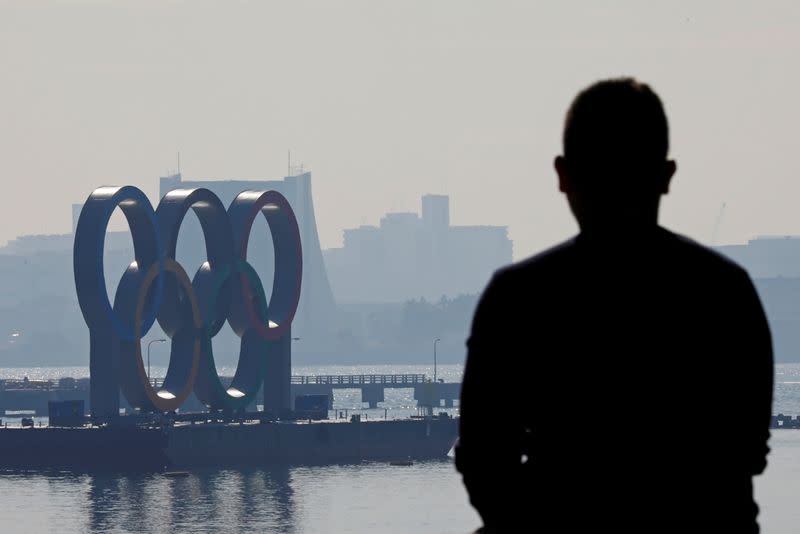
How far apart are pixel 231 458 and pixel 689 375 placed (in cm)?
13503

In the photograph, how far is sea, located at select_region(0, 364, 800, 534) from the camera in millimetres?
105250

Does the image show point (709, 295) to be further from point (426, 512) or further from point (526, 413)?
point (426, 512)

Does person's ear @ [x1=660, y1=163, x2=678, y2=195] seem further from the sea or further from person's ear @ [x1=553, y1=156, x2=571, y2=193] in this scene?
the sea

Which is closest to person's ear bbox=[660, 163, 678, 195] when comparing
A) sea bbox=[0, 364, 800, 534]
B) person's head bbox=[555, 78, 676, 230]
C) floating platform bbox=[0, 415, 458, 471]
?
person's head bbox=[555, 78, 676, 230]

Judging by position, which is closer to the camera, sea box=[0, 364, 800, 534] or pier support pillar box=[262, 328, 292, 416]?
sea box=[0, 364, 800, 534]

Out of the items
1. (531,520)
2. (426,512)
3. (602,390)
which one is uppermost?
(602,390)

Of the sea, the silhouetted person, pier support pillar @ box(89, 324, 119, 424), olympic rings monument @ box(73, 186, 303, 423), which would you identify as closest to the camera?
the silhouetted person

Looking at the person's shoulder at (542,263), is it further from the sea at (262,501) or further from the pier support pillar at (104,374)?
the pier support pillar at (104,374)

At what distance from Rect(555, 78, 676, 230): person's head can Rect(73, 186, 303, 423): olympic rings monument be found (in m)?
119

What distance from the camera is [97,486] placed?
416 feet

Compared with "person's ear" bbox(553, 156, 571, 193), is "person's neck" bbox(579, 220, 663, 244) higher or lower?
lower

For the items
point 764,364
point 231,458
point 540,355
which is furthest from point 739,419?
point 231,458

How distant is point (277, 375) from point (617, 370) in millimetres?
141868

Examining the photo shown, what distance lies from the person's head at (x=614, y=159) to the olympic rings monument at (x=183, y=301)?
389 ft
